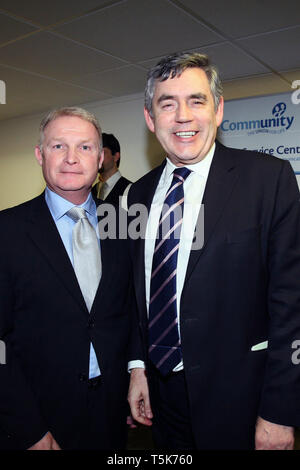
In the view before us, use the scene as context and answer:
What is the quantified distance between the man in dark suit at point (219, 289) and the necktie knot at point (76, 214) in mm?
329

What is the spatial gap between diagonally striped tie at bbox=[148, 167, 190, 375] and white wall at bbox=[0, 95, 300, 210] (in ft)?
12.6

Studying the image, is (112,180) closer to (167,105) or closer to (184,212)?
(167,105)

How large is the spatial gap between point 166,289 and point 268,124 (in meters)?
3.66

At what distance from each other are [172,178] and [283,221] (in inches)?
19.7

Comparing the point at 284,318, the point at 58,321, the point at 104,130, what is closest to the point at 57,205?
the point at 58,321

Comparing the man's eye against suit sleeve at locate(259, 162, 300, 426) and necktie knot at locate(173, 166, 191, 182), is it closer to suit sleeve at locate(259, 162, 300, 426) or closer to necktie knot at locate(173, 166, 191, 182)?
necktie knot at locate(173, 166, 191, 182)

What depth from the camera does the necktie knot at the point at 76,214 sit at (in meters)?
1.58

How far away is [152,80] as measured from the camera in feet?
5.18

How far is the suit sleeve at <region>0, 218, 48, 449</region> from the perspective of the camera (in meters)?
1.39

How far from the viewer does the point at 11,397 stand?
1399mm

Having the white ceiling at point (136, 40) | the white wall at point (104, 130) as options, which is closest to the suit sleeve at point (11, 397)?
the white ceiling at point (136, 40)

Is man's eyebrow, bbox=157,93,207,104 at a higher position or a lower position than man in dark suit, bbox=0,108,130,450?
higher

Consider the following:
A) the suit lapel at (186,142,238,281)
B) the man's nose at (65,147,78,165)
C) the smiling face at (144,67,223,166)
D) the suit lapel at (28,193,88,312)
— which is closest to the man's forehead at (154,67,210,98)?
the smiling face at (144,67,223,166)

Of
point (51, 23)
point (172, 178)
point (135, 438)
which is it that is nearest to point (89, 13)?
point (51, 23)
